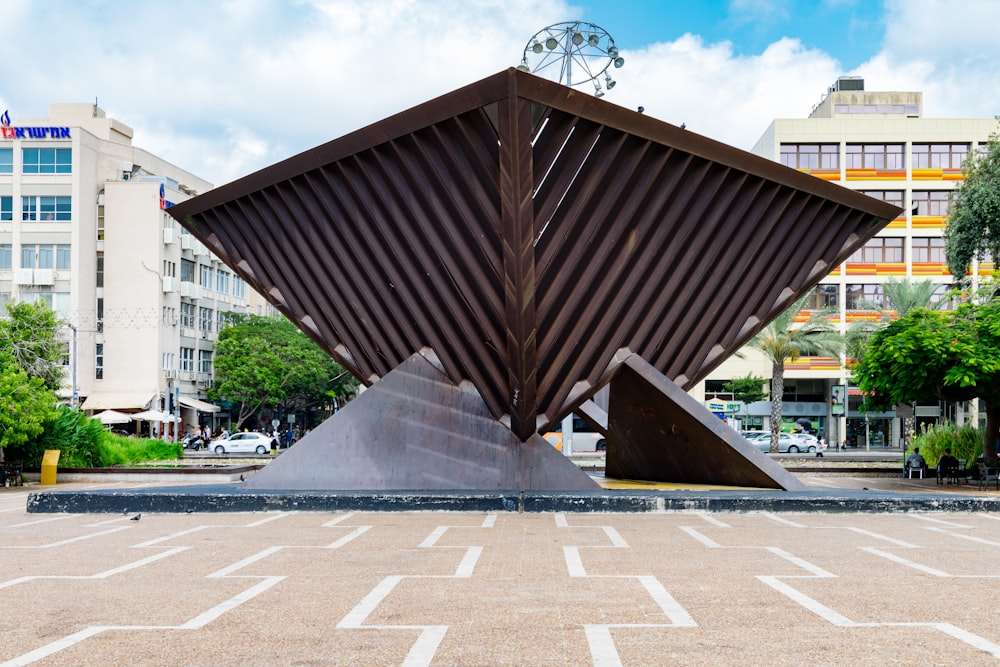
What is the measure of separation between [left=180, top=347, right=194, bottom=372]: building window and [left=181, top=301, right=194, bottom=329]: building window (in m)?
1.41

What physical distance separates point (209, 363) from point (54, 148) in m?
17.0

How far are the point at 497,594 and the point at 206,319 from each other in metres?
61.9

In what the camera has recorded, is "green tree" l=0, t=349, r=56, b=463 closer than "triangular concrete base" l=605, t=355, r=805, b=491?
No

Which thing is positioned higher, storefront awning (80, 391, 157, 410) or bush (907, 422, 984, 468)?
storefront awning (80, 391, 157, 410)

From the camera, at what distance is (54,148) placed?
5841cm

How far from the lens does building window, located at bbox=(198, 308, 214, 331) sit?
224 feet

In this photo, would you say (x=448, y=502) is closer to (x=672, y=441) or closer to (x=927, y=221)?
(x=672, y=441)

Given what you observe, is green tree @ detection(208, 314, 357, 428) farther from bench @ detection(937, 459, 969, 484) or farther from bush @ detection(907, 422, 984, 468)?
bench @ detection(937, 459, 969, 484)

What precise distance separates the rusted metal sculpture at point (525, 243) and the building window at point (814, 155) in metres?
44.0

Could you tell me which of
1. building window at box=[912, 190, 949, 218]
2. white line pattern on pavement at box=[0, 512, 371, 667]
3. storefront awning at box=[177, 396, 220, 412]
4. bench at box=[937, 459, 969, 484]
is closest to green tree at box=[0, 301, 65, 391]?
white line pattern on pavement at box=[0, 512, 371, 667]

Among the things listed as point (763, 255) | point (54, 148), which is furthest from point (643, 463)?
point (54, 148)

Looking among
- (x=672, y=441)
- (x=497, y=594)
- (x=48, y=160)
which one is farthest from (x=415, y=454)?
(x=48, y=160)

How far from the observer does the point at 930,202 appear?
6500cm

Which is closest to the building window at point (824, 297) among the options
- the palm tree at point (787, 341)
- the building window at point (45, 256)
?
the palm tree at point (787, 341)
